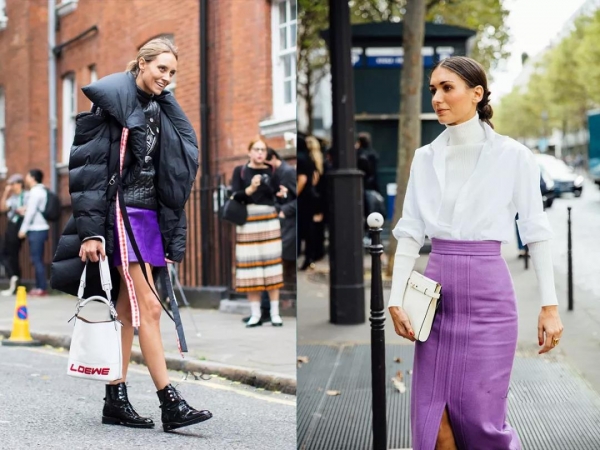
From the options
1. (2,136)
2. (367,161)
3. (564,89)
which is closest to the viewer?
(2,136)

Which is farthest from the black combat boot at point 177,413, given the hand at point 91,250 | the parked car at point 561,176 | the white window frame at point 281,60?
the parked car at point 561,176

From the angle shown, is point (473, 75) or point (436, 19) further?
point (436, 19)

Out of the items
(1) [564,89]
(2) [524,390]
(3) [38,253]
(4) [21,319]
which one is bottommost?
(2) [524,390]

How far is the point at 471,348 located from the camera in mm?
3053

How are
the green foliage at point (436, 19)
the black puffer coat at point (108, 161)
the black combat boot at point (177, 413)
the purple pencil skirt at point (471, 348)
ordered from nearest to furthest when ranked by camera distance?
the purple pencil skirt at point (471, 348), the black puffer coat at point (108, 161), the black combat boot at point (177, 413), the green foliage at point (436, 19)

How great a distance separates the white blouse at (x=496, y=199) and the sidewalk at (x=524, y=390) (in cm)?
40

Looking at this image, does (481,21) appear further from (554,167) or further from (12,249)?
(12,249)

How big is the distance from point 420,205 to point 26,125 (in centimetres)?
184

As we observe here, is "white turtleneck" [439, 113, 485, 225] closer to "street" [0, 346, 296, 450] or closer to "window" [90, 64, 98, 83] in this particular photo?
"street" [0, 346, 296, 450]

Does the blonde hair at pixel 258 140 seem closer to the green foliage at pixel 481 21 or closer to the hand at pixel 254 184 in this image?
the hand at pixel 254 184

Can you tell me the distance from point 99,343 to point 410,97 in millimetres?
7613

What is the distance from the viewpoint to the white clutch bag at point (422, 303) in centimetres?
307

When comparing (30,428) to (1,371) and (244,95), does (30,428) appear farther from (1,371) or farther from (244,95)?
(244,95)

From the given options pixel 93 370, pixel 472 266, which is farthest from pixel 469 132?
pixel 93 370
